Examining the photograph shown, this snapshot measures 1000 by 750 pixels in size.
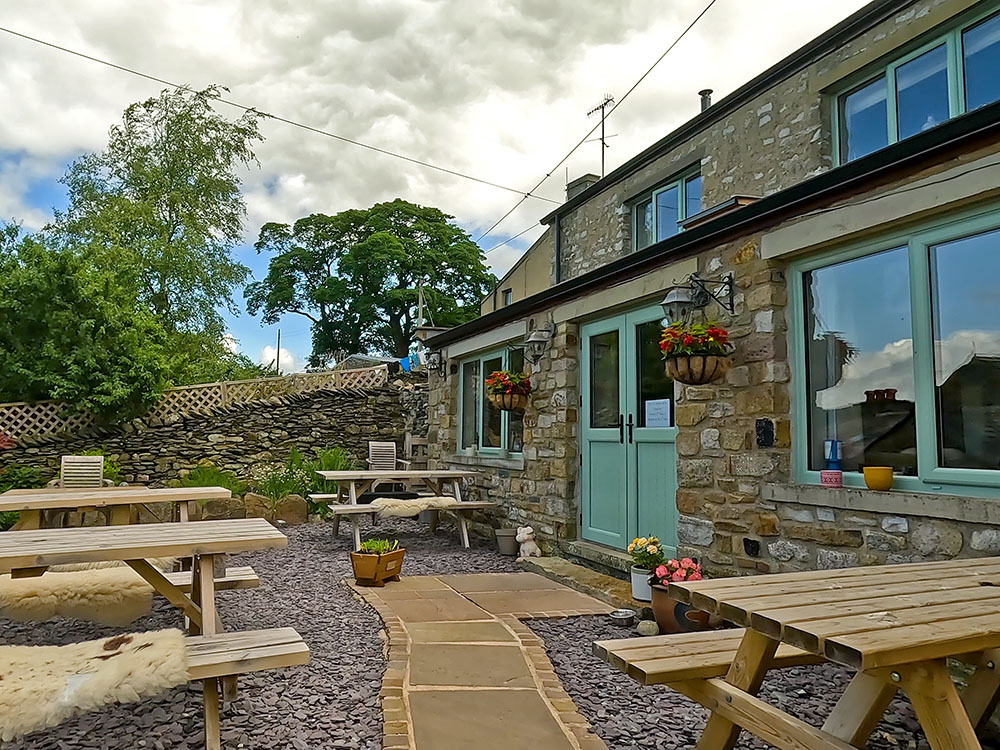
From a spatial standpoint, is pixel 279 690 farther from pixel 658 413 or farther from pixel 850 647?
pixel 658 413

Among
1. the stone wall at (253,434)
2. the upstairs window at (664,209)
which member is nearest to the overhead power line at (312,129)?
the upstairs window at (664,209)

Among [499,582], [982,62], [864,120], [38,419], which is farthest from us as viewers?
[38,419]

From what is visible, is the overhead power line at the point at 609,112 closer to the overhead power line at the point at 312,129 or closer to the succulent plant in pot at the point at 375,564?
the overhead power line at the point at 312,129

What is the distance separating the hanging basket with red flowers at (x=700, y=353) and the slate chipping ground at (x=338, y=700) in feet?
5.10

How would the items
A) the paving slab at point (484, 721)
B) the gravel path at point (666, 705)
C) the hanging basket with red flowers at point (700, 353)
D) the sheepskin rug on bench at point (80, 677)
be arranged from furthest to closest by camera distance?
1. the hanging basket with red flowers at point (700, 353)
2. the gravel path at point (666, 705)
3. the paving slab at point (484, 721)
4. the sheepskin rug on bench at point (80, 677)

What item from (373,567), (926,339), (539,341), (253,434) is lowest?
(373,567)

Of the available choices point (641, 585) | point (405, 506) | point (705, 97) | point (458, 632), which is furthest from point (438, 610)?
point (705, 97)

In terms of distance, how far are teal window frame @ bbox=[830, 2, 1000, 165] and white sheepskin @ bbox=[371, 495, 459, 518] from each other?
5321mm

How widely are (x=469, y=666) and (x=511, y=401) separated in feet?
11.2

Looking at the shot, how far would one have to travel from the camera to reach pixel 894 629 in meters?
1.55

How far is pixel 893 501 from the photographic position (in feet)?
10.3

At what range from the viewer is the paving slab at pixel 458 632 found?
3660 millimetres

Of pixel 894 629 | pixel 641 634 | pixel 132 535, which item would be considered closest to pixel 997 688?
pixel 894 629


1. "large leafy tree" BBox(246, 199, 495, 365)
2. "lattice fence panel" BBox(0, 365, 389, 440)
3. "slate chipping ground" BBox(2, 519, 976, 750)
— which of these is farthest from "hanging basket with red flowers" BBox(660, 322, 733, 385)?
"large leafy tree" BBox(246, 199, 495, 365)
